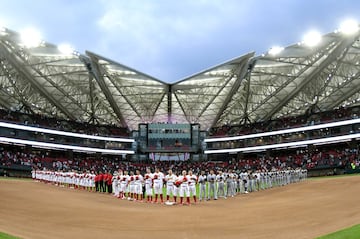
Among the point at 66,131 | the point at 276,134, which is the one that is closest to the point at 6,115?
the point at 66,131

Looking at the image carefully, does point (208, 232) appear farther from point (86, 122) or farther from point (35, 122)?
point (86, 122)

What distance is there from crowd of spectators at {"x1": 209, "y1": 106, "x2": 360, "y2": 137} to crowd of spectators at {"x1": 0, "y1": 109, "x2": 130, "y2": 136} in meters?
25.3

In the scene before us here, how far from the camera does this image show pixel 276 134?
265 ft

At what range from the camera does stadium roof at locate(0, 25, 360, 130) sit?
58.0 m

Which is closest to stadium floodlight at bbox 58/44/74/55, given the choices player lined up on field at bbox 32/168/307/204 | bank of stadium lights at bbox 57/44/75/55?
bank of stadium lights at bbox 57/44/75/55

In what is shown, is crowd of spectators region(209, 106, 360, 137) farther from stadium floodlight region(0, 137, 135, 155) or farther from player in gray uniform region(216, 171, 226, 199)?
player in gray uniform region(216, 171, 226, 199)

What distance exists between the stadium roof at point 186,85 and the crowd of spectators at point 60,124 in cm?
231

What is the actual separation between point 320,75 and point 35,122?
54505 mm

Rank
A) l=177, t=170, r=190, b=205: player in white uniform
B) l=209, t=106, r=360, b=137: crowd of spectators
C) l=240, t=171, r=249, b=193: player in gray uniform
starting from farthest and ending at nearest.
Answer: l=209, t=106, r=360, b=137: crowd of spectators
l=240, t=171, r=249, b=193: player in gray uniform
l=177, t=170, r=190, b=205: player in white uniform

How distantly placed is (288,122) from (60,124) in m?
49.9

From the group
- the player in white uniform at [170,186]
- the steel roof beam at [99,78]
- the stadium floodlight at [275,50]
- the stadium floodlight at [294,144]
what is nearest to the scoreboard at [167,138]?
the stadium floodlight at [294,144]

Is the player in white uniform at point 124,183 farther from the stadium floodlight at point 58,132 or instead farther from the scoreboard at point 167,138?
the scoreboard at point 167,138

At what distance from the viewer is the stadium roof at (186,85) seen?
57969 millimetres

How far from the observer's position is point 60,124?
83875 millimetres
